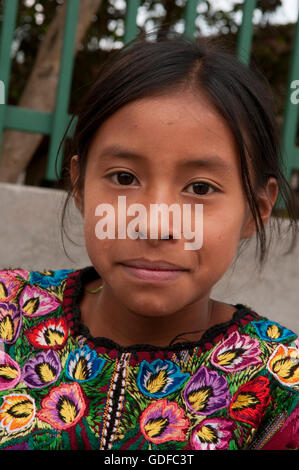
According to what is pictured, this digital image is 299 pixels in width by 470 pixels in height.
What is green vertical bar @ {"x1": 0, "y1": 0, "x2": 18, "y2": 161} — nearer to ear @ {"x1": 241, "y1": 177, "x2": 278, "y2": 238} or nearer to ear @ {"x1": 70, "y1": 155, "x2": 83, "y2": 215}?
ear @ {"x1": 70, "y1": 155, "x2": 83, "y2": 215}

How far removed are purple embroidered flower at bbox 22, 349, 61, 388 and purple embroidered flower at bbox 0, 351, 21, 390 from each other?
0.07ft

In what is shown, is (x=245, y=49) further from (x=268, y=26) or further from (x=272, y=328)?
(x=268, y=26)

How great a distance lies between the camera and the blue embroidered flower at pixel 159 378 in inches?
58.5

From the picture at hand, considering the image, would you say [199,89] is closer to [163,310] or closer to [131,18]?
[163,310]

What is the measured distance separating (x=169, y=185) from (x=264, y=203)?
1.30 ft

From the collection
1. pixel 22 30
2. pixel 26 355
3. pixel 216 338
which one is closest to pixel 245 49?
pixel 216 338

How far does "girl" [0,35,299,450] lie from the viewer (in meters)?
1.38

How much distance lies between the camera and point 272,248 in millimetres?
2377

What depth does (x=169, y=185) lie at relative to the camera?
1.37 metres

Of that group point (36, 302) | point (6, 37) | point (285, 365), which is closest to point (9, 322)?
point (36, 302)

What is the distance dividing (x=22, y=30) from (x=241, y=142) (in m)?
3.33

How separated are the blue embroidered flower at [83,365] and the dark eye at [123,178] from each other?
0.46m

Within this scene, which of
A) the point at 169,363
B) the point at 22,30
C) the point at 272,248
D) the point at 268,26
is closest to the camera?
the point at 169,363
